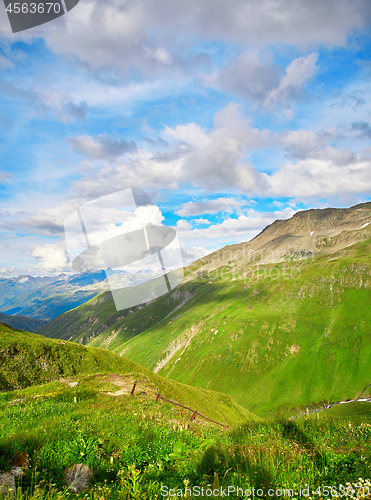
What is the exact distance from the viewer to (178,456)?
18.4 ft

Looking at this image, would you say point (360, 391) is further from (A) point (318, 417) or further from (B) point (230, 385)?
(A) point (318, 417)

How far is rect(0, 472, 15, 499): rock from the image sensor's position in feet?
14.1

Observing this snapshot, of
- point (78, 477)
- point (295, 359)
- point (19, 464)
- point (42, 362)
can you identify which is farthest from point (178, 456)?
point (295, 359)

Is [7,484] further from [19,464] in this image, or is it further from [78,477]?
[78,477]

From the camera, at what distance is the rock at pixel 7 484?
14.1ft

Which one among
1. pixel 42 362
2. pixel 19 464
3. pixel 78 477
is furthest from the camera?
pixel 42 362

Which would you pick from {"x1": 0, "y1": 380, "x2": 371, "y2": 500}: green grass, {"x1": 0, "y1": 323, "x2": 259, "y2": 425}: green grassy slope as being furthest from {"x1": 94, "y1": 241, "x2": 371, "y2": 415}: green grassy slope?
{"x1": 0, "y1": 380, "x2": 371, "y2": 500}: green grass

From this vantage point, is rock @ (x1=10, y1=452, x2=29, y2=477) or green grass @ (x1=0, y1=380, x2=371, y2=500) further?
rock @ (x1=10, y1=452, x2=29, y2=477)

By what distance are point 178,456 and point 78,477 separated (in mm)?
2724

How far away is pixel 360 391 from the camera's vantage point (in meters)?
133

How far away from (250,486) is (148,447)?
3.91 m

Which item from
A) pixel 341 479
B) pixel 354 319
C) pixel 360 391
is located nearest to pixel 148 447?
pixel 341 479

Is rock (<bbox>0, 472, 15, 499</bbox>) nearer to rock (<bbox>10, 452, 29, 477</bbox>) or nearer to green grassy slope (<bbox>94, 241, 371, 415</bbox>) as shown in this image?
rock (<bbox>10, 452, 29, 477</bbox>)

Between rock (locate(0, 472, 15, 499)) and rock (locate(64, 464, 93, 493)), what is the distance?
1.39m
